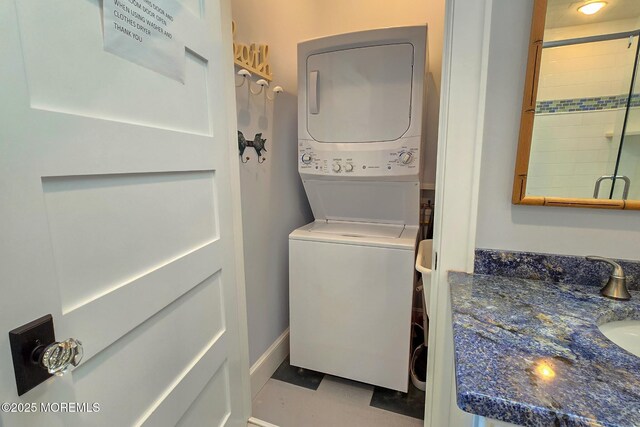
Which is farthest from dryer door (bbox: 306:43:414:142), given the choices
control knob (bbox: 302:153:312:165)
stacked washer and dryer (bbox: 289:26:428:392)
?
→ control knob (bbox: 302:153:312:165)

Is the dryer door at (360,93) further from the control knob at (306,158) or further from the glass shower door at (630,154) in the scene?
the glass shower door at (630,154)

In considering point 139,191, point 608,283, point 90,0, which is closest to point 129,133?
point 139,191

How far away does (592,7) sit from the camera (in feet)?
2.85

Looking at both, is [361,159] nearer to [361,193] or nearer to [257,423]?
[361,193]

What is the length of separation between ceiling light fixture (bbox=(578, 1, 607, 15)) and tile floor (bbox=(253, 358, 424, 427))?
1.84 m

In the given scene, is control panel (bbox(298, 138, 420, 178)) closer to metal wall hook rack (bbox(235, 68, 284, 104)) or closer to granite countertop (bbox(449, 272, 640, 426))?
metal wall hook rack (bbox(235, 68, 284, 104))

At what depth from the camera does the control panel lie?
1643mm

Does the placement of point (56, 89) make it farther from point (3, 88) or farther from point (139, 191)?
point (139, 191)

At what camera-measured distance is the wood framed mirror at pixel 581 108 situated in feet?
2.86

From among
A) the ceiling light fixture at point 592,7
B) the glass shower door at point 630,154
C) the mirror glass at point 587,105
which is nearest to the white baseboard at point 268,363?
the mirror glass at point 587,105

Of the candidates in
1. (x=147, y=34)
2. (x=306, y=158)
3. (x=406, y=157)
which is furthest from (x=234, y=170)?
(x=406, y=157)

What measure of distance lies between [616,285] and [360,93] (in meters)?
1.35

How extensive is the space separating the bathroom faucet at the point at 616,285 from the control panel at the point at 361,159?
3.00ft

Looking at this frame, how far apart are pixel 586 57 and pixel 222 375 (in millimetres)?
1624
